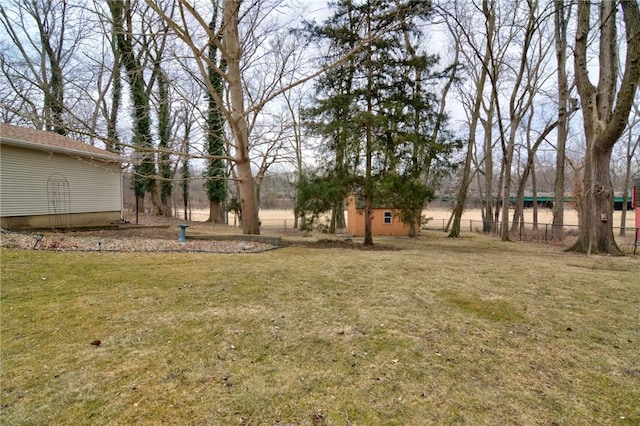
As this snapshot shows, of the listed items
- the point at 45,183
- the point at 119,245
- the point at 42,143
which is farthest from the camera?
the point at 45,183

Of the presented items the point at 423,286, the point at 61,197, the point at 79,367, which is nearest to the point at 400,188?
the point at 423,286

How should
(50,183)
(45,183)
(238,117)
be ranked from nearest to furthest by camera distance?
→ (238,117)
(45,183)
(50,183)

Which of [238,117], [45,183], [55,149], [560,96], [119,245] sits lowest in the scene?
[119,245]

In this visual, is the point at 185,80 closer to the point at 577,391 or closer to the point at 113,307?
the point at 113,307


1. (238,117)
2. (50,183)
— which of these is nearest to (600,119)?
(238,117)

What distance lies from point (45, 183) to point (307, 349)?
1199 centimetres

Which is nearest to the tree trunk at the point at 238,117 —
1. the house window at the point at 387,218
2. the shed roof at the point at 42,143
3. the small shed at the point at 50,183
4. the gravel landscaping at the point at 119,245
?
the gravel landscaping at the point at 119,245

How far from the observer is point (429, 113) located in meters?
10.6

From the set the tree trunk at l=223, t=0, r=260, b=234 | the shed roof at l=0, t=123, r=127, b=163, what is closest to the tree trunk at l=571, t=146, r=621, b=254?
the tree trunk at l=223, t=0, r=260, b=234

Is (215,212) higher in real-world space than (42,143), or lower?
lower

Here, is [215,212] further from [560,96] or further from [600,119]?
[600,119]

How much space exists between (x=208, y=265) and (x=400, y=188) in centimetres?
606

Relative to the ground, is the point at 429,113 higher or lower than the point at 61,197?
higher

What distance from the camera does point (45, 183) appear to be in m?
11.0
